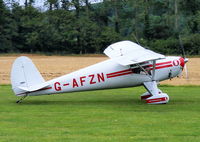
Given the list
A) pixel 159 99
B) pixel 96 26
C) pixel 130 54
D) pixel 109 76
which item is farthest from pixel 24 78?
pixel 96 26

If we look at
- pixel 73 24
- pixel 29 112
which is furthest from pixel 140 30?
pixel 29 112

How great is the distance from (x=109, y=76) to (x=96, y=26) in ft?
191

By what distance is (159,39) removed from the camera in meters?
69.6

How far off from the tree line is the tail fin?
45.4 metres

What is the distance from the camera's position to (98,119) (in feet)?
42.8

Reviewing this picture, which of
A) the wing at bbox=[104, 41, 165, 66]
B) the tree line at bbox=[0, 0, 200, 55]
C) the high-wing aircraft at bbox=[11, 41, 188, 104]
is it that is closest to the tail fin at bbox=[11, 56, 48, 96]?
the high-wing aircraft at bbox=[11, 41, 188, 104]

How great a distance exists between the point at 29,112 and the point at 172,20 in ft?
202

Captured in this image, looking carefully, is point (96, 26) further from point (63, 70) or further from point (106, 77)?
point (106, 77)

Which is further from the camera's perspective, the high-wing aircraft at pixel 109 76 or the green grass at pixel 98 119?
the high-wing aircraft at pixel 109 76

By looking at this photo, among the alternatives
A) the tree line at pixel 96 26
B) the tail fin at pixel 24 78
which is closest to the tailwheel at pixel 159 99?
the tail fin at pixel 24 78

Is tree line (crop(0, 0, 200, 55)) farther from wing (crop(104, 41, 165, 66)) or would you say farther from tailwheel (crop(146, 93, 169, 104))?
tailwheel (crop(146, 93, 169, 104))

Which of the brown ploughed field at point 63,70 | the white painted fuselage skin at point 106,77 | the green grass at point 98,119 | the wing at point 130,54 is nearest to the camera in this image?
the green grass at point 98,119

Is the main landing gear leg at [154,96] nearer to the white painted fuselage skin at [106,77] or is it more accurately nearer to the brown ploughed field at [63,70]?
the white painted fuselage skin at [106,77]

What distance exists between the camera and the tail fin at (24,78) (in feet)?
55.1
